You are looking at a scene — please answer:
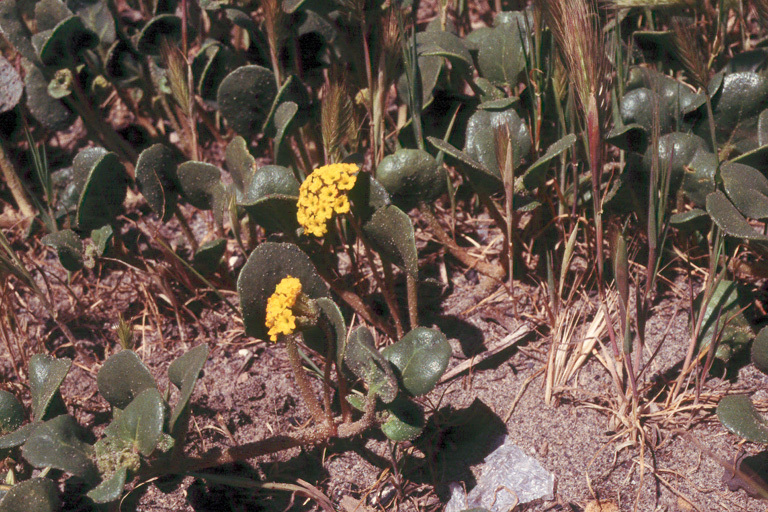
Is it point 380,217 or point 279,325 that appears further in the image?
point 380,217

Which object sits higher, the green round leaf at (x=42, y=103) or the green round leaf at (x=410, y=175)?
the green round leaf at (x=42, y=103)

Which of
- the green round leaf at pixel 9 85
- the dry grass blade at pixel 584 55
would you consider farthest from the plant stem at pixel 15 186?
the dry grass blade at pixel 584 55

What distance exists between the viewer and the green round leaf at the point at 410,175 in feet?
6.32

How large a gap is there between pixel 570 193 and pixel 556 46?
44 cm

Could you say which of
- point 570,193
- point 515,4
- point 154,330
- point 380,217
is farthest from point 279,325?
point 515,4

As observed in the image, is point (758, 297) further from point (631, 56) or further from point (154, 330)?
point (154, 330)

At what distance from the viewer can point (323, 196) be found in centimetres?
176

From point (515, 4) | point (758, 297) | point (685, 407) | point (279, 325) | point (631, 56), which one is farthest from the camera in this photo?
point (515, 4)

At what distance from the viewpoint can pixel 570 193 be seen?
218cm

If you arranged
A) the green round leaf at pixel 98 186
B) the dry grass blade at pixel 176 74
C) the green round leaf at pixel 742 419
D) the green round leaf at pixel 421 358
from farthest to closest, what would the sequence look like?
1. the dry grass blade at pixel 176 74
2. the green round leaf at pixel 98 186
3. the green round leaf at pixel 421 358
4. the green round leaf at pixel 742 419

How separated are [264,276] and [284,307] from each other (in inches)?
5.1

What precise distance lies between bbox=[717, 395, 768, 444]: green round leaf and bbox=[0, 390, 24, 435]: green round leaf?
167 cm

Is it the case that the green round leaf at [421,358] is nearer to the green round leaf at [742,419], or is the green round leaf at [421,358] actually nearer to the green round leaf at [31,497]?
the green round leaf at [742,419]

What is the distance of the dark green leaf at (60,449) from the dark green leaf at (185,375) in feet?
0.64
